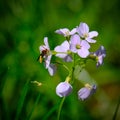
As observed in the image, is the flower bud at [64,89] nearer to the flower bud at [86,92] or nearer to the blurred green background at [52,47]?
the flower bud at [86,92]

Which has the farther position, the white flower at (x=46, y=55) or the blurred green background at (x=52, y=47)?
the blurred green background at (x=52, y=47)

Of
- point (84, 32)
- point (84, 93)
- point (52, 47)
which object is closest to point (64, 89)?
point (84, 93)

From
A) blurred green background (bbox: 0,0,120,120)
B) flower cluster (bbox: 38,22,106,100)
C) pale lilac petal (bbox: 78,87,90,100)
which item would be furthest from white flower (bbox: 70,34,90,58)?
blurred green background (bbox: 0,0,120,120)

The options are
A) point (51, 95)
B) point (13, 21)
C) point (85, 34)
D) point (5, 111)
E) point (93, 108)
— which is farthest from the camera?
point (13, 21)

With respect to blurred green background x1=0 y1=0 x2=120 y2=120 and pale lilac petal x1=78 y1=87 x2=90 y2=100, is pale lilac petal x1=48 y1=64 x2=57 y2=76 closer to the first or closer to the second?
pale lilac petal x1=78 y1=87 x2=90 y2=100

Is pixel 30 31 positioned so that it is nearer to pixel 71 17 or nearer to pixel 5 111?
pixel 71 17

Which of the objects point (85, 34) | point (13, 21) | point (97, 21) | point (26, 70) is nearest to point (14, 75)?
point (26, 70)

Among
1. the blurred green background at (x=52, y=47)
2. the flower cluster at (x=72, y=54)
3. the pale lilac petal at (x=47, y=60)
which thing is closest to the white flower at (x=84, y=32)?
the flower cluster at (x=72, y=54)

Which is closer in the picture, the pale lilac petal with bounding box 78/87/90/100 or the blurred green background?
the pale lilac petal with bounding box 78/87/90/100
